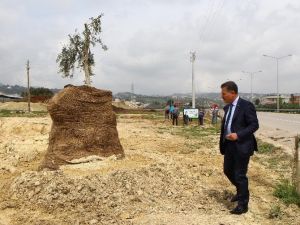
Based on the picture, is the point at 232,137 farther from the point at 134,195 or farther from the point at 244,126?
the point at 134,195

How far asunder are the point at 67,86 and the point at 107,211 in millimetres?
3890

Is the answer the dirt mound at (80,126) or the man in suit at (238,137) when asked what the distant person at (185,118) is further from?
the man in suit at (238,137)

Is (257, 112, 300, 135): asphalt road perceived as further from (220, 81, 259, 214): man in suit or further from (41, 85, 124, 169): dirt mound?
(220, 81, 259, 214): man in suit

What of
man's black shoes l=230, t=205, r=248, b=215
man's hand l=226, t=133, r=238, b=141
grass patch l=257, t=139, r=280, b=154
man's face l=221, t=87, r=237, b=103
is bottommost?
man's black shoes l=230, t=205, r=248, b=215

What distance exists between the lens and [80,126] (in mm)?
10031

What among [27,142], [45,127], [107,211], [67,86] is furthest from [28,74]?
[107,211]

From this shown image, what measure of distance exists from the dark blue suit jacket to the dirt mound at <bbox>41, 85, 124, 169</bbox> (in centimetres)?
381

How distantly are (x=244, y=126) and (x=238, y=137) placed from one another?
26cm

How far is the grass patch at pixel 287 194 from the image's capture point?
25.2 feet

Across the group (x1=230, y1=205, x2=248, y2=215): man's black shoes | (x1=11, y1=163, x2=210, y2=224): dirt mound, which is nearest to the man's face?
(x1=230, y1=205, x2=248, y2=215): man's black shoes

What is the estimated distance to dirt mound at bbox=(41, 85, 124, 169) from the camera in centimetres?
973

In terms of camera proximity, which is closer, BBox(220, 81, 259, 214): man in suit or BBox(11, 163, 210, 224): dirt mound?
BBox(220, 81, 259, 214): man in suit

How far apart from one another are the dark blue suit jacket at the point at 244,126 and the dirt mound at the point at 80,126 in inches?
150

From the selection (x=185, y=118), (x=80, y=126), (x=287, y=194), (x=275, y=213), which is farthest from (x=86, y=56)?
(x=275, y=213)
